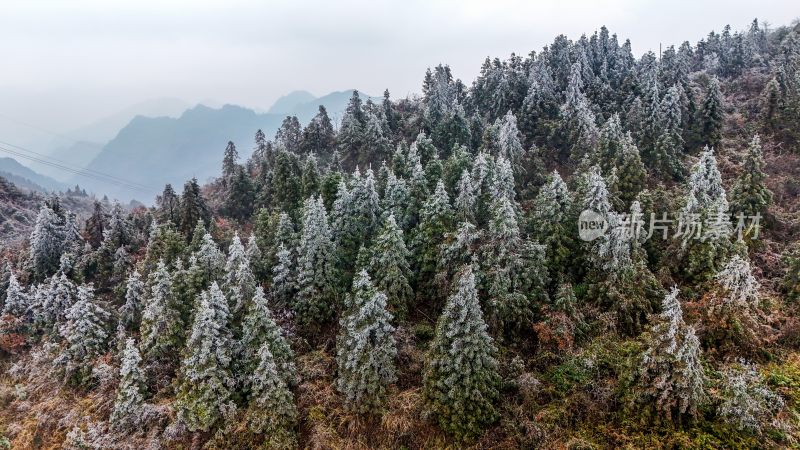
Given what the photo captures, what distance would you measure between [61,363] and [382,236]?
85.0 feet

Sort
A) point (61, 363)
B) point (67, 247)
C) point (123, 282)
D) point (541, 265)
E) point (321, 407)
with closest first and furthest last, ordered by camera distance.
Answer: point (321, 407) < point (541, 265) < point (61, 363) < point (123, 282) < point (67, 247)

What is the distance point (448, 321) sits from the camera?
2327cm

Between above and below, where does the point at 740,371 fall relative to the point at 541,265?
below

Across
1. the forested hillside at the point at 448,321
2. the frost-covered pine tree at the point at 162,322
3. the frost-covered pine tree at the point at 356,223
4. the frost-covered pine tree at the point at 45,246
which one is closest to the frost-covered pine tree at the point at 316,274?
the forested hillside at the point at 448,321

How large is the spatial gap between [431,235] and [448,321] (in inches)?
403

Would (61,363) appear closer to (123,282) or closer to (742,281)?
(123,282)

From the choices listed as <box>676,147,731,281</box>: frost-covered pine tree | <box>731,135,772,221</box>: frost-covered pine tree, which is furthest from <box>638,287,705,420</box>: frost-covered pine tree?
<box>731,135,772,221</box>: frost-covered pine tree

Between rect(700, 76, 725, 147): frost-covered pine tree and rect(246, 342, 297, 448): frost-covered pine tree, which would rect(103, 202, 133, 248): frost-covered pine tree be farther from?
rect(700, 76, 725, 147): frost-covered pine tree

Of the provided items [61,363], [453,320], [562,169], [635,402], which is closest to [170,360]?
[61,363]

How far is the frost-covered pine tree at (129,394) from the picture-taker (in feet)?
93.4

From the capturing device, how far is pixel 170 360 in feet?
102

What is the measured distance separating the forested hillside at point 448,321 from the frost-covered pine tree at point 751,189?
0.15 m

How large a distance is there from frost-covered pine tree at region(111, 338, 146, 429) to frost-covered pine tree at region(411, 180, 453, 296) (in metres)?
19.2

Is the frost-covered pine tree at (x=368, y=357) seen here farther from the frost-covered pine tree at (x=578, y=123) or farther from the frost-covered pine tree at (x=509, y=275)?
the frost-covered pine tree at (x=578, y=123)
